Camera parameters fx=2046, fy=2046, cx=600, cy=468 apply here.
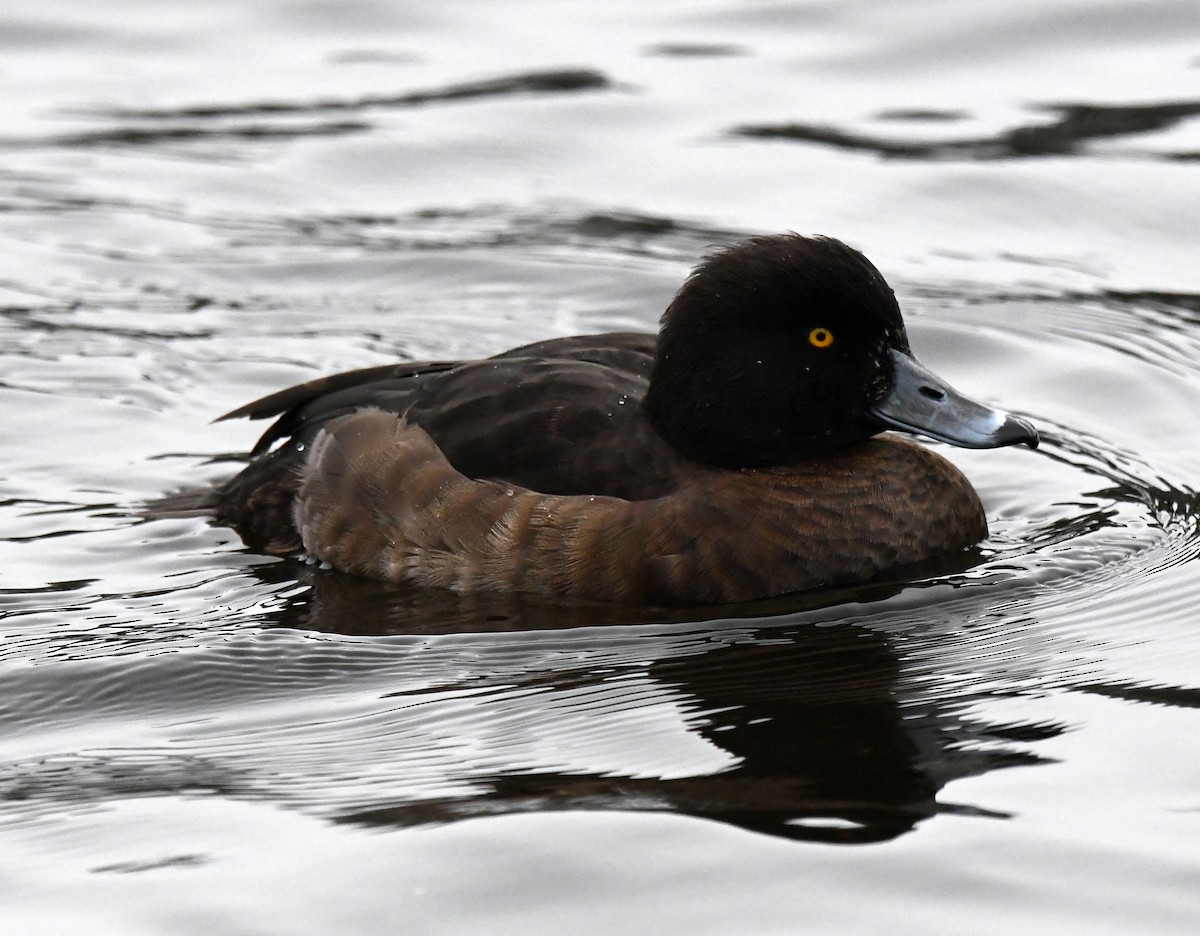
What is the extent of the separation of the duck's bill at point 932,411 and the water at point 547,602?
43 centimetres

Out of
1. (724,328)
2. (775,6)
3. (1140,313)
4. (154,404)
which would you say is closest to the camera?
(724,328)

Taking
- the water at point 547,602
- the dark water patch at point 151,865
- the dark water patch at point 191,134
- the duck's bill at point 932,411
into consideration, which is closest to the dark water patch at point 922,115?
the water at point 547,602

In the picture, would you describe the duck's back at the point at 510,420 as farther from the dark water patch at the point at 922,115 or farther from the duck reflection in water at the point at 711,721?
the dark water patch at the point at 922,115

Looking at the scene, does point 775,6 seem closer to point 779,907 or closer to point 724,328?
point 724,328

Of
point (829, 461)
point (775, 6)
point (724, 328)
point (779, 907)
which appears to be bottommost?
point (779, 907)

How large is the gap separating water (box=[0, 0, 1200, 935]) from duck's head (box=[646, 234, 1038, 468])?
1.84ft

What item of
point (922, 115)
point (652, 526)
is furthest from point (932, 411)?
point (922, 115)

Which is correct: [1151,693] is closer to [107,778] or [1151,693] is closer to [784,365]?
[784,365]

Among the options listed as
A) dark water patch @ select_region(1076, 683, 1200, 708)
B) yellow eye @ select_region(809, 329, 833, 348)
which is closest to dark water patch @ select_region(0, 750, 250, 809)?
dark water patch @ select_region(1076, 683, 1200, 708)

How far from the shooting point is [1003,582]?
616 centimetres

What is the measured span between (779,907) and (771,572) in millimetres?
1950

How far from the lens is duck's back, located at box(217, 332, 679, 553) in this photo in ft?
20.4

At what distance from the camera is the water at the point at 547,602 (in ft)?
14.5

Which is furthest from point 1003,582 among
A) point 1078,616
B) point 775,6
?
point 775,6
